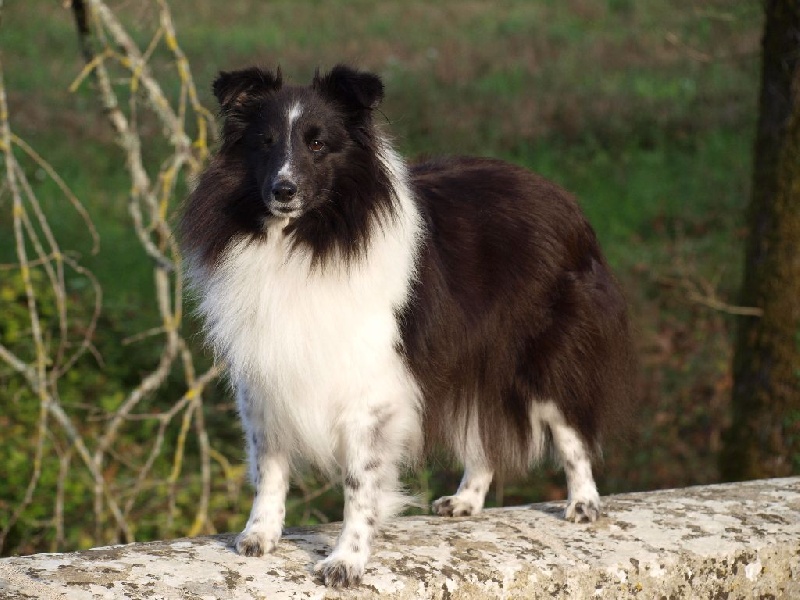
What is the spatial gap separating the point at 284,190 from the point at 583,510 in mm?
1815

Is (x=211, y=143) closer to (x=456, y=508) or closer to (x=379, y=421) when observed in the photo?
(x=456, y=508)

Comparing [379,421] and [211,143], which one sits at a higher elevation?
[211,143]

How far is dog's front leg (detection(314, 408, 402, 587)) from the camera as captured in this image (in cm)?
366

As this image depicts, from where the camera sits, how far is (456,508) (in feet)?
14.6

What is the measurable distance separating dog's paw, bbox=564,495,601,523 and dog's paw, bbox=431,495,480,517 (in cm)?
41

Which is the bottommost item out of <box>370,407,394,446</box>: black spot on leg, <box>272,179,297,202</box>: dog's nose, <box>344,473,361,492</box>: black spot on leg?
<box>344,473,361,492</box>: black spot on leg

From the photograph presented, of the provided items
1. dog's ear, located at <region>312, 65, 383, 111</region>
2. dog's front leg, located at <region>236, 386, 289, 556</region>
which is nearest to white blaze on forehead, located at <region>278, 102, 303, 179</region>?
dog's ear, located at <region>312, 65, 383, 111</region>

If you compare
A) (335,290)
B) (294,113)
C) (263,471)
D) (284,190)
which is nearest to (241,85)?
(294,113)

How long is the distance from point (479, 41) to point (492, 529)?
1385 cm

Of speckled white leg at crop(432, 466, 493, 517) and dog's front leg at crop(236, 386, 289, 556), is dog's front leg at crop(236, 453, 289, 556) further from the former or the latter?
speckled white leg at crop(432, 466, 493, 517)

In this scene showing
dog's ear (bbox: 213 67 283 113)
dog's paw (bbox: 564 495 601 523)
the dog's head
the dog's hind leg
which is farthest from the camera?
the dog's hind leg

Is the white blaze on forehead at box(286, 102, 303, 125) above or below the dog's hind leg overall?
above

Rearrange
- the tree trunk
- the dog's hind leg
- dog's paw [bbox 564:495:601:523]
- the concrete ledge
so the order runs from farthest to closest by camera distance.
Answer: the tree trunk, the dog's hind leg, dog's paw [bbox 564:495:601:523], the concrete ledge

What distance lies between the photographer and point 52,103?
46.0 feet
